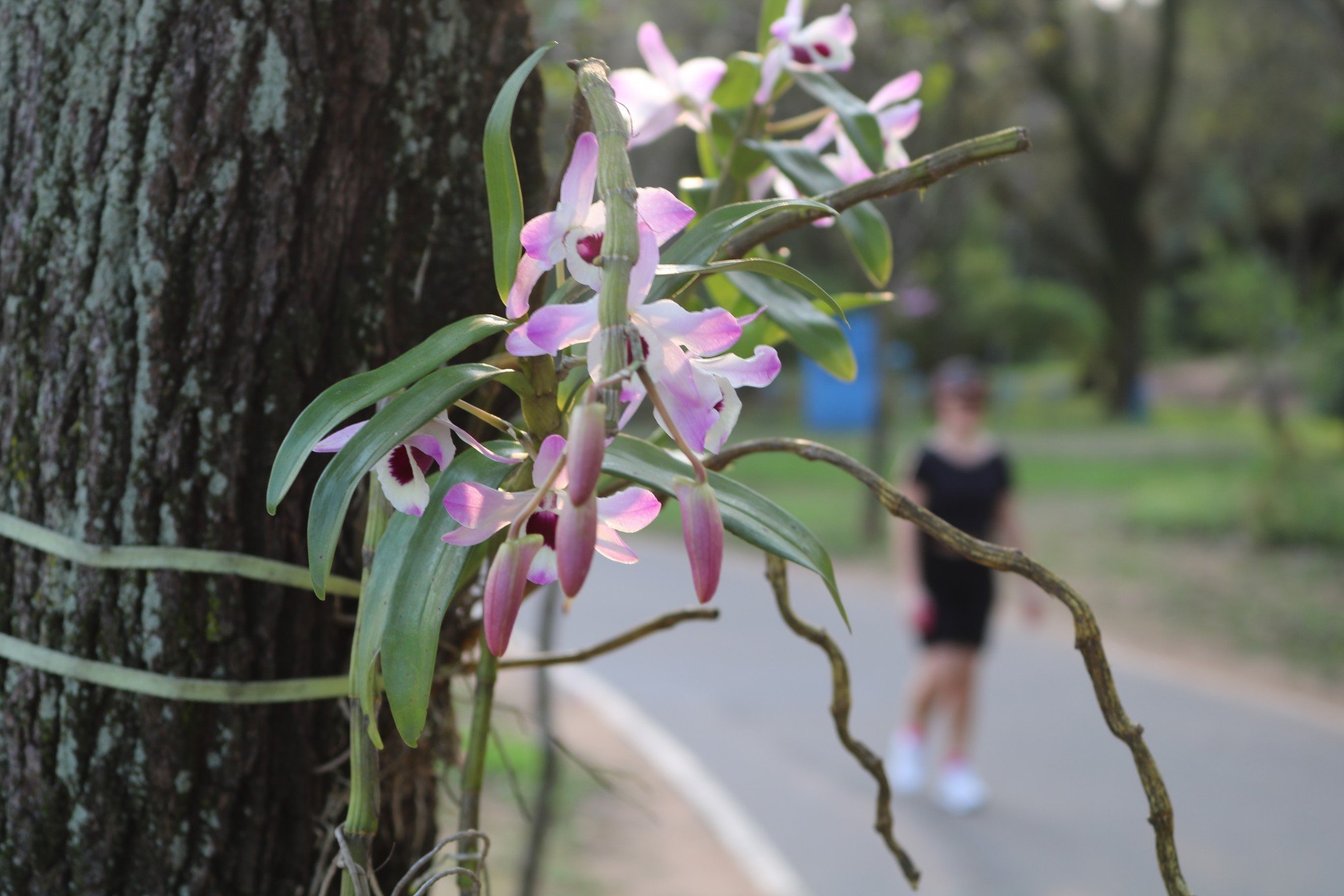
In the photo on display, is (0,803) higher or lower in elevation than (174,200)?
lower

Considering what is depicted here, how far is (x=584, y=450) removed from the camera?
453 mm

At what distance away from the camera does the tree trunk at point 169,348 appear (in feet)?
2.78

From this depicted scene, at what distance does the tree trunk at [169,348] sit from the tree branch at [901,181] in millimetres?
287

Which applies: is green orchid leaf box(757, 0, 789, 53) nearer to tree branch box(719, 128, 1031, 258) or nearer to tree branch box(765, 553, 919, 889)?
tree branch box(719, 128, 1031, 258)

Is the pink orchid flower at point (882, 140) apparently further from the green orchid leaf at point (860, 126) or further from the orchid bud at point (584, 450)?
the orchid bud at point (584, 450)

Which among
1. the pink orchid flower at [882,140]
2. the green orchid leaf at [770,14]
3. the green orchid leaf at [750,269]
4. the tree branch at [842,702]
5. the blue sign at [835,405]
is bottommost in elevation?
the tree branch at [842,702]

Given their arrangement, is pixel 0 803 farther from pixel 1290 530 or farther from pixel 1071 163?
pixel 1071 163

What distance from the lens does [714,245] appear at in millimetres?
635

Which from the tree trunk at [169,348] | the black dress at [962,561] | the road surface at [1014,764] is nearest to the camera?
the tree trunk at [169,348]

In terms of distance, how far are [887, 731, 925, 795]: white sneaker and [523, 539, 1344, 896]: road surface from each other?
0.06m

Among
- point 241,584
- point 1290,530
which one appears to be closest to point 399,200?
point 241,584

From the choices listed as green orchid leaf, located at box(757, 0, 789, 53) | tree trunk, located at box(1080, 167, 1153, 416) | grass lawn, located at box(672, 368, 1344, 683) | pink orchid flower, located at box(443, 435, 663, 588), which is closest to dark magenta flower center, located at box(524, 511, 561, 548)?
pink orchid flower, located at box(443, 435, 663, 588)

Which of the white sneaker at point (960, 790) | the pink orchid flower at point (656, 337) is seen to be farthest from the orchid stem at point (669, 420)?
the white sneaker at point (960, 790)

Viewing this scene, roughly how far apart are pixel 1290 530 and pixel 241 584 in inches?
357
